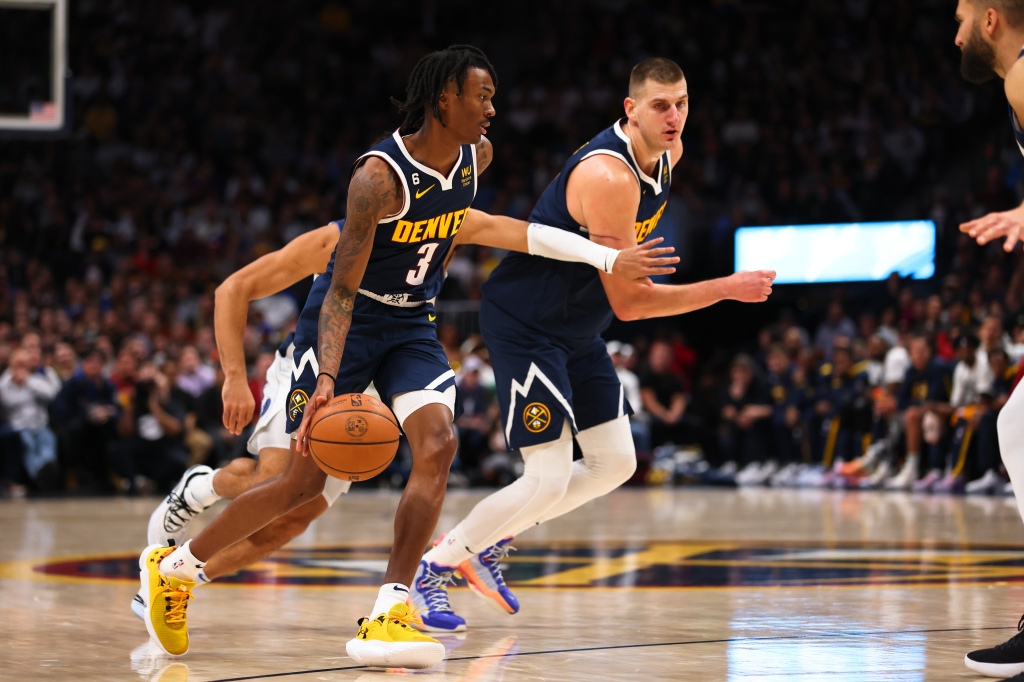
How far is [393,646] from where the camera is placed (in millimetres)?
4207

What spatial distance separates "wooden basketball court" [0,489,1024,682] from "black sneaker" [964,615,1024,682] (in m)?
0.06

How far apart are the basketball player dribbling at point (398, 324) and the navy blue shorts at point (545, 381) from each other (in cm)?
60

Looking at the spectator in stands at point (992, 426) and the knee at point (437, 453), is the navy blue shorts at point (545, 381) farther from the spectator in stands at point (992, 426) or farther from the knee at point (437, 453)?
the spectator in stands at point (992, 426)

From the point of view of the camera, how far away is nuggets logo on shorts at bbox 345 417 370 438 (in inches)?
174

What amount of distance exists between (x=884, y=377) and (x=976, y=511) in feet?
13.8

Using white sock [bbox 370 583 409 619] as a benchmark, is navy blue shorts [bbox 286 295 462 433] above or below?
above

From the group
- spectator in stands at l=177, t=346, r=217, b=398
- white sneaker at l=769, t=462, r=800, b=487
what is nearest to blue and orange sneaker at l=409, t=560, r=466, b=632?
spectator in stands at l=177, t=346, r=217, b=398

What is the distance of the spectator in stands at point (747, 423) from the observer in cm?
1614

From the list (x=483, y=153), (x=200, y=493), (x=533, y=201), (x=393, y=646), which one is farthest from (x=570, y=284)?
(x=533, y=201)

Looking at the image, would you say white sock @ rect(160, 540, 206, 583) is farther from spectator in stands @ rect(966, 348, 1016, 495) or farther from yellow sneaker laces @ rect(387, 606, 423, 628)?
spectator in stands @ rect(966, 348, 1016, 495)

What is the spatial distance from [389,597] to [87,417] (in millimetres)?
10704

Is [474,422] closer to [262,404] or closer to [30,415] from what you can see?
[30,415]

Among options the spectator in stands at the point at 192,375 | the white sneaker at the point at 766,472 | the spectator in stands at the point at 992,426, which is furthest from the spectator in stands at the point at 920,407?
the spectator in stands at the point at 192,375

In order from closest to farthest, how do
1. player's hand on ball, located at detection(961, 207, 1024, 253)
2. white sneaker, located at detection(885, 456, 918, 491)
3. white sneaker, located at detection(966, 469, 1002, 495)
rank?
player's hand on ball, located at detection(961, 207, 1024, 253)
white sneaker, located at detection(966, 469, 1002, 495)
white sneaker, located at detection(885, 456, 918, 491)
